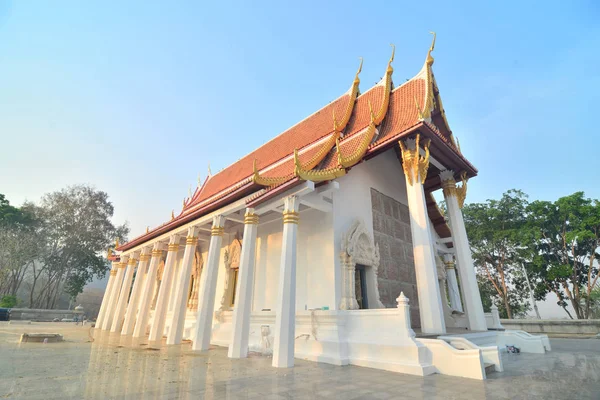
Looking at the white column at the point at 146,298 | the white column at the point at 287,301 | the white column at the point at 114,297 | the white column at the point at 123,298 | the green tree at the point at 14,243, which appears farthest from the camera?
the green tree at the point at 14,243

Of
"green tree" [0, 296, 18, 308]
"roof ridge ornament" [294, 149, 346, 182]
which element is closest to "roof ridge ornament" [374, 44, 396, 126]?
"roof ridge ornament" [294, 149, 346, 182]

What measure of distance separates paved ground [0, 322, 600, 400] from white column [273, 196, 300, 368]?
31cm

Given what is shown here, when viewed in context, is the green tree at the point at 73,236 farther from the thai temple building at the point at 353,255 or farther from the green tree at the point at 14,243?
the thai temple building at the point at 353,255

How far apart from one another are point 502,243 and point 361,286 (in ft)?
61.4

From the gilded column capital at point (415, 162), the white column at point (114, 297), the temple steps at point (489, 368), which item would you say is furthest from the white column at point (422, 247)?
the white column at point (114, 297)

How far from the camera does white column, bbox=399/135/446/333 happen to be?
604 centimetres

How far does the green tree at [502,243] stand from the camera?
21141 millimetres

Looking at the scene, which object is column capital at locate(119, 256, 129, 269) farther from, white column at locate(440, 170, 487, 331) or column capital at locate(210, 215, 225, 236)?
white column at locate(440, 170, 487, 331)

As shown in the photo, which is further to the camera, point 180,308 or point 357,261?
point 180,308

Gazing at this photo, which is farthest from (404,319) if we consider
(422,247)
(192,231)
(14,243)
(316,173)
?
(14,243)

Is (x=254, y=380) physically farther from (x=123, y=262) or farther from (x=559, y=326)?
(x=559, y=326)

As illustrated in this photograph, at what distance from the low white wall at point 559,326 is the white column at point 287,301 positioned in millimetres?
14561

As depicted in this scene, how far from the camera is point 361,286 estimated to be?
7.82m

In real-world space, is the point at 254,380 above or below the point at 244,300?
below
